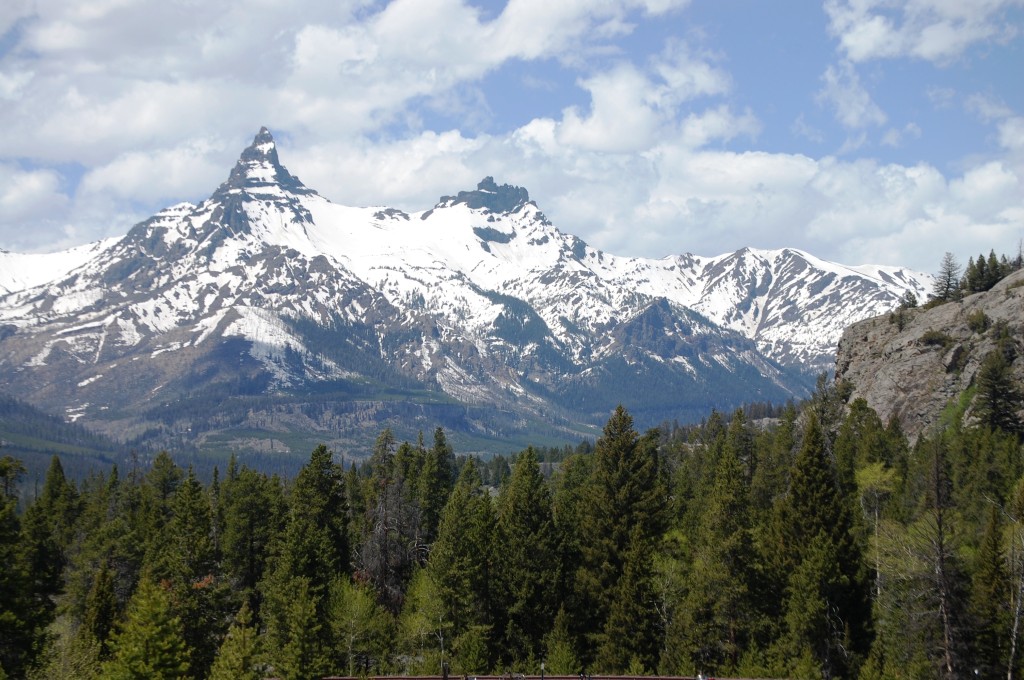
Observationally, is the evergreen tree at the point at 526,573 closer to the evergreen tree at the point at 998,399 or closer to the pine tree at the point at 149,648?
the pine tree at the point at 149,648

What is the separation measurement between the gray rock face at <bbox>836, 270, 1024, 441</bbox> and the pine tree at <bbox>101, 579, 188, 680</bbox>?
4049 inches

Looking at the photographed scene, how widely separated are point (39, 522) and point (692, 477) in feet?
273

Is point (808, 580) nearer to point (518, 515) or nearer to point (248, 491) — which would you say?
point (518, 515)

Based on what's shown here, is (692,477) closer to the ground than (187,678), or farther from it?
farther from it

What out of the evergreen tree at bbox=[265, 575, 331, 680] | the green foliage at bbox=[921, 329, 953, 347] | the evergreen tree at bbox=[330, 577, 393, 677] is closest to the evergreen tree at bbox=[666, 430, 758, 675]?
the evergreen tree at bbox=[330, 577, 393, 677]

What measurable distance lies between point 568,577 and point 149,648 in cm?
3654

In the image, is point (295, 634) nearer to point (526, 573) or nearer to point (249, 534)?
point (526, 573)

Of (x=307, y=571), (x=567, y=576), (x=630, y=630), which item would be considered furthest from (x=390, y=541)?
(x=630, y=630)

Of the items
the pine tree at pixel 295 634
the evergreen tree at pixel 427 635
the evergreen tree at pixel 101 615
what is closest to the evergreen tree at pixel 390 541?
the evergreen tree at pixel 427 635

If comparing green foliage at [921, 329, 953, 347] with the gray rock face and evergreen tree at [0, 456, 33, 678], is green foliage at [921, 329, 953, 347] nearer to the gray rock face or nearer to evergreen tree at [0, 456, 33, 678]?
the gray rock face

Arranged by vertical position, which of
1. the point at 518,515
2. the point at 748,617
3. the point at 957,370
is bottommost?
the point at 748,617

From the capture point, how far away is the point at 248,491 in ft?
326

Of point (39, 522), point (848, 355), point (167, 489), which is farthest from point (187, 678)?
point (848, 355)

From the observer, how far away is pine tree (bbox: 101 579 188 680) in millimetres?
60456
